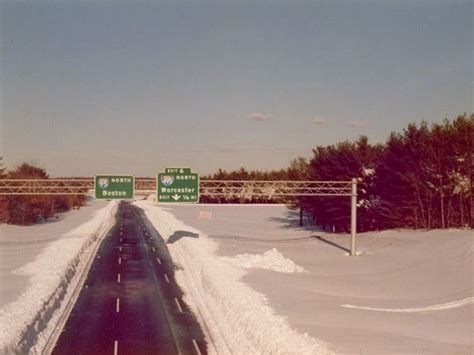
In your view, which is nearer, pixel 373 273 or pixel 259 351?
pixel 259 351

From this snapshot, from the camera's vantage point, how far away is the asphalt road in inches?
673

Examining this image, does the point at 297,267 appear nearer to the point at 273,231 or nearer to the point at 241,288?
the point at 241,288

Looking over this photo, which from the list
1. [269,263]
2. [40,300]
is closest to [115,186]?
[269,263]

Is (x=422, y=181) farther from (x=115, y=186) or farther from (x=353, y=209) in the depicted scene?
(x=115, y=186)

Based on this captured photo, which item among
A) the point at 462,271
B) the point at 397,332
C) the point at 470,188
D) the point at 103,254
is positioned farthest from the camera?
the point at 470,188

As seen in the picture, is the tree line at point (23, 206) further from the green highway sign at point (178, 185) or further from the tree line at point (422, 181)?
the tree line at point (422, 181)

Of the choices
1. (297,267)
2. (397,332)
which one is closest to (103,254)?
(297,267)

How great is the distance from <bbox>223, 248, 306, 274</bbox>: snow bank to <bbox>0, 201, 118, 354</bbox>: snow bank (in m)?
11.0

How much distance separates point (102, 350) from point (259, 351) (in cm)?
503

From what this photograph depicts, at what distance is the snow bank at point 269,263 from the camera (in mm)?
35469

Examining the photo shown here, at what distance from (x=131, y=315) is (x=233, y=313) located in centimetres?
434

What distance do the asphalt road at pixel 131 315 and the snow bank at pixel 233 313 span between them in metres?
0.66

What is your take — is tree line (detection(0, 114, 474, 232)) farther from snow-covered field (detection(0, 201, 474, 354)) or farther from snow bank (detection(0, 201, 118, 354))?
snow bank (detection(0, 201, 118, 354))

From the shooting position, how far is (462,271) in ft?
104
